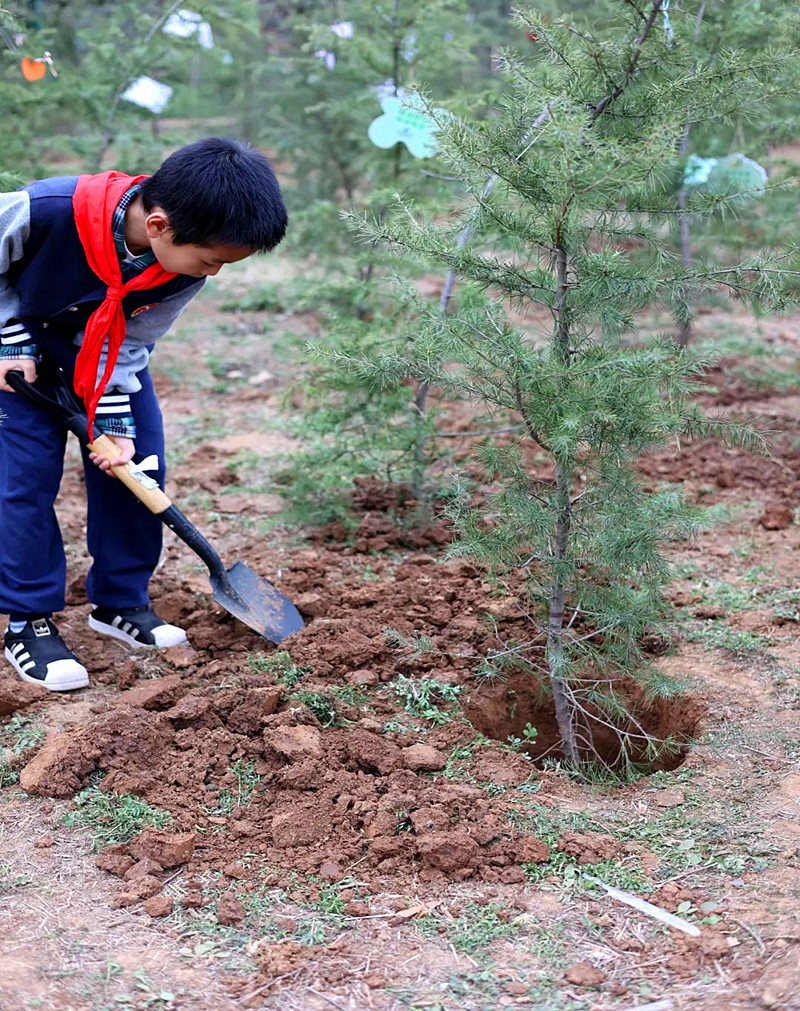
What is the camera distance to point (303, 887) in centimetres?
249

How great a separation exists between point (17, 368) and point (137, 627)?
1003mm

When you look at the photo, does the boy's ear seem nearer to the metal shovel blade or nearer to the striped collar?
the striped collar

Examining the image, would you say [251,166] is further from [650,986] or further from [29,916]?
[650,986]

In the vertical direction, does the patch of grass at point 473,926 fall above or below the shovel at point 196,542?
below

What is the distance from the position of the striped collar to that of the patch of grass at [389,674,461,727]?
149 cm

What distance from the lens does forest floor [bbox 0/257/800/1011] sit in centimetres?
221

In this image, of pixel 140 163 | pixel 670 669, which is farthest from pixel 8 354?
pixel 140 163

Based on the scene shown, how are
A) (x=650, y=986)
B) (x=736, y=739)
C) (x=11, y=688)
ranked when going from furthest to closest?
(x=11, y=688) → (x=736, y=739) → (x=650, y=986)

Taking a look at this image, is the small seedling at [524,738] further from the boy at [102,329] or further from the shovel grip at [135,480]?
the shovel grip at [135,480]

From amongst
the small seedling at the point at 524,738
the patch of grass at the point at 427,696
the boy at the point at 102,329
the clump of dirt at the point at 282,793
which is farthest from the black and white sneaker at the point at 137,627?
the small seedling at the point at 524,738

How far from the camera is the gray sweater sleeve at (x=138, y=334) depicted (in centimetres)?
343

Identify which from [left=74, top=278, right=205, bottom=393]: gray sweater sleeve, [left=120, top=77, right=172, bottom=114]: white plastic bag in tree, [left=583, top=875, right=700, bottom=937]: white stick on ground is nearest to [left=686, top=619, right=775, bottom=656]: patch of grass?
[left=583, top=875, right=700, bottom=937]: white stick on ground

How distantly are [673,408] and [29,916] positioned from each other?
198 centimetres

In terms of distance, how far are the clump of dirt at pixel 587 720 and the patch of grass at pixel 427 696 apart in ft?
0.34
